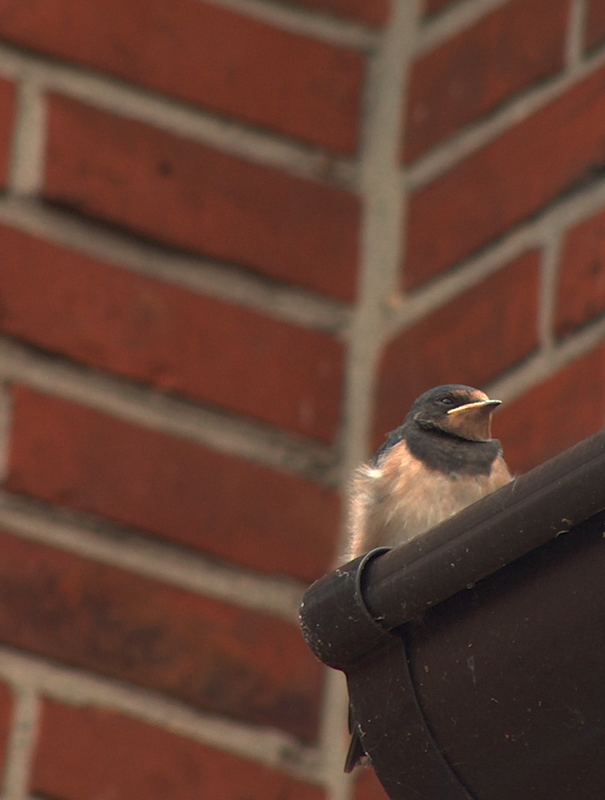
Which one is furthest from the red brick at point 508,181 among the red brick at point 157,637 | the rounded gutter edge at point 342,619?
the rounded gutter edge at point 342,619

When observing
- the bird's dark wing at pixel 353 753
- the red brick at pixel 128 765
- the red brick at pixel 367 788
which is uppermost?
the bird's dark wing at pixel 353 753

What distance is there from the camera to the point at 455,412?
2084 millimetres

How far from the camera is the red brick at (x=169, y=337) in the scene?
7.23 ft

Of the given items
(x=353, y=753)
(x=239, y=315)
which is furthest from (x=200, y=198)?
(x=353, y=753)

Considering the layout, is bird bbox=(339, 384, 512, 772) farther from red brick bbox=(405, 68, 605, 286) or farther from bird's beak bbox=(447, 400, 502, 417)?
red brick bbox=(405, 68, 605, 286)

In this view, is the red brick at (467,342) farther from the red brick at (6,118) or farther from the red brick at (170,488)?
the red brick at (6,118)

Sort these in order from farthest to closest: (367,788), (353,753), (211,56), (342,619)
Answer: (211,56) → (367,788) → (353,753) → (342,619)

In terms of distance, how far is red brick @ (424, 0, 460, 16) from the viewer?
8.09 ft

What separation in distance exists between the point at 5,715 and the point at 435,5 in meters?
0.90

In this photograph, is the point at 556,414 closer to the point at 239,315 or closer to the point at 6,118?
the point at 239,315

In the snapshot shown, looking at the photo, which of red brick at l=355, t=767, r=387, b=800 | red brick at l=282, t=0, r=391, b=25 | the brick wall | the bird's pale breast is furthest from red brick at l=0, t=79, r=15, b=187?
red brick at l=355, t=767, r=387, b=800

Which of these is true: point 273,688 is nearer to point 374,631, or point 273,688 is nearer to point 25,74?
point 25,74

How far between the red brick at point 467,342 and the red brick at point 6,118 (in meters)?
0.42

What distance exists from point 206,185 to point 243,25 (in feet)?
0.63
